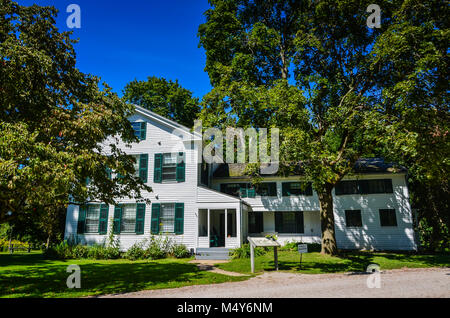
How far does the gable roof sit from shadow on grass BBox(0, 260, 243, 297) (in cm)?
1027

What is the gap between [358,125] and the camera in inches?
495

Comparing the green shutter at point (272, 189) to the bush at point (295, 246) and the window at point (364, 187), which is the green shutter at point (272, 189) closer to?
the bush at point (295, 246)

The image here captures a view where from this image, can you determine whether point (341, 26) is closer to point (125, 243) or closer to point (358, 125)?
point (358, 125)

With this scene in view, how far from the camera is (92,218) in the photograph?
60.8 feet

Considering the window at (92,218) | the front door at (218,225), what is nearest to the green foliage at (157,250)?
the window at (92,218)

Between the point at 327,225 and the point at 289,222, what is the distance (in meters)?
5.73

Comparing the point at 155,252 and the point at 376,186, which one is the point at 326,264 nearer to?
the point at 155,252

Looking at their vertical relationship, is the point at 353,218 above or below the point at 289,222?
above

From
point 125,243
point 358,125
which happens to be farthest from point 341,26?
point 125,243

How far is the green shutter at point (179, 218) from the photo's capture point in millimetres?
17125

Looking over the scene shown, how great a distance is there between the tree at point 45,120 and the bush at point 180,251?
6.52 m

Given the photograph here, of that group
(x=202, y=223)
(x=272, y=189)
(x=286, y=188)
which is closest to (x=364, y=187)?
(x=286, y=188)

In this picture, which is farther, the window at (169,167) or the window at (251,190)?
the window at (251,190)
